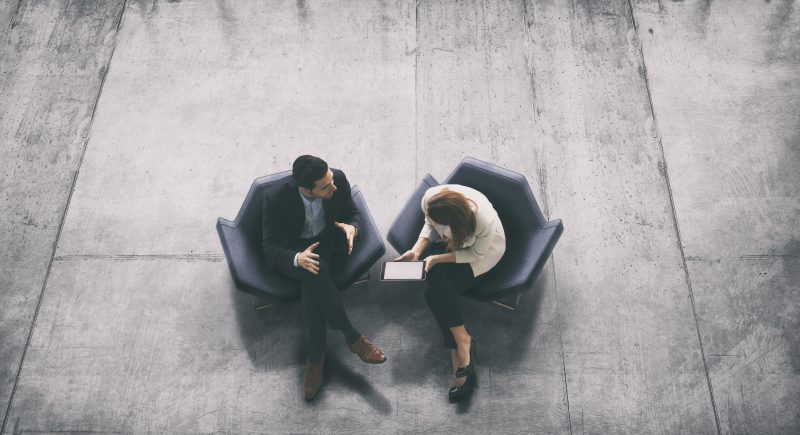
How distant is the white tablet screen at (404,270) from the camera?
3.85m

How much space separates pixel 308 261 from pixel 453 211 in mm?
895

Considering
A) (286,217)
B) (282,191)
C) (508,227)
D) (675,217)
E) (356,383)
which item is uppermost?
(282,191)

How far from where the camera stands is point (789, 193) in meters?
4.74

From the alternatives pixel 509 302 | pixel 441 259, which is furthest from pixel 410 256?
pixel 509 302

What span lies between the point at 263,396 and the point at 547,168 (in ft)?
8.54

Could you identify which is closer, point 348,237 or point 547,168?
point 348,237

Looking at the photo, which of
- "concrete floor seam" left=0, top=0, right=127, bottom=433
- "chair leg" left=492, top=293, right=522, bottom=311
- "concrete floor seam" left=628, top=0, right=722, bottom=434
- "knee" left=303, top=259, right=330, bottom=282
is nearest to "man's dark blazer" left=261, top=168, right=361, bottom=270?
"knee" left=303, top=259, right=330, bottom=282

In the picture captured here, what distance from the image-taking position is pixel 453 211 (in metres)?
3.59

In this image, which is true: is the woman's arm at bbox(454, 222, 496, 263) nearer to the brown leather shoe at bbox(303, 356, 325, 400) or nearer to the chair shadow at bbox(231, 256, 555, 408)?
the chair shadow at bbox(231, 256, 555, 408)

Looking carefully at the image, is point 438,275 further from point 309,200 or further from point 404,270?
point 309,200

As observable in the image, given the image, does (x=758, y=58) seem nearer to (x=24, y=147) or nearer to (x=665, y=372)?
(x=665, y=372)

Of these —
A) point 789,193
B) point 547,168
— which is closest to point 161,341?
point 547,168

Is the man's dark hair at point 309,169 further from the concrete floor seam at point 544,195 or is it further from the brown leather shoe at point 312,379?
the concrete floor seam at point 544,195

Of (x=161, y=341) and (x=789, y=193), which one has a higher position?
(x=789, y=193)
